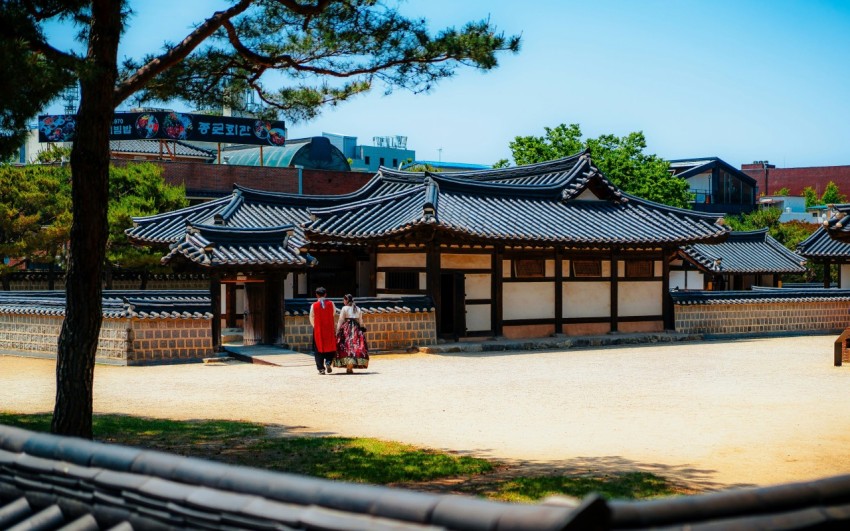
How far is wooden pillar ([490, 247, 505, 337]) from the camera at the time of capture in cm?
2594

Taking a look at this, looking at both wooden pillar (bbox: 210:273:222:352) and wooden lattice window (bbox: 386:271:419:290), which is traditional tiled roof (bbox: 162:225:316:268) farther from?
wooden lattice window (bbox: 386:271:419:290)

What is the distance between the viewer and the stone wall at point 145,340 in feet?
68.0

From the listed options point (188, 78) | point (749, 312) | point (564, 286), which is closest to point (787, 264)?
point (749, 312)

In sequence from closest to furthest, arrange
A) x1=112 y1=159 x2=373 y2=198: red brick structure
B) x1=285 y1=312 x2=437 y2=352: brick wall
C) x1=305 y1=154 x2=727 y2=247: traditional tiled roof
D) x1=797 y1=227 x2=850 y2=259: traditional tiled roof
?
1. x1=285 y1=312 x2=437 y2=352: brick wall
2. x1=305 y1=154 x2=727 y2=247: traditional tiled roof
3. x1=797 y1=227 x2=850 y2=259: traditional tiled roof
4. x1=112 y1=159 x2=373 y2=198: red brick structure

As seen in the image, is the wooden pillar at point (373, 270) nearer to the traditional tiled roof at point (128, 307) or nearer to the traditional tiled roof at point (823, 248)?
the traditional tiled roof at point (128, 307)

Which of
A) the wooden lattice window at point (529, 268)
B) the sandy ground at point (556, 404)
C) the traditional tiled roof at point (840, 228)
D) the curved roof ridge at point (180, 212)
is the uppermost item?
the curved roof ridge at point (180, 212)

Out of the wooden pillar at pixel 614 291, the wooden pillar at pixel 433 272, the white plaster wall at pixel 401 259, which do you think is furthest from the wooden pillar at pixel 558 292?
the white plaster wall at pixel 401 259

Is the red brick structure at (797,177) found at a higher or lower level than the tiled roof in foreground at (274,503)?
higher

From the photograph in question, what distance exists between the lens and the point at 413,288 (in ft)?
84.4

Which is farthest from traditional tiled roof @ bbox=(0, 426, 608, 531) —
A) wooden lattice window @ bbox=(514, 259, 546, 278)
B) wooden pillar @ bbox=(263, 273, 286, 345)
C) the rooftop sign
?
the rooftop sign

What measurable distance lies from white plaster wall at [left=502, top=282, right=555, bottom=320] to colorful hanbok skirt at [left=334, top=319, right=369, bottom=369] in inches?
307

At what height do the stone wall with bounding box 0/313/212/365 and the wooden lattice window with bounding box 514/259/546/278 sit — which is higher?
the wooden lattice window with bounding box 514/259/546/278

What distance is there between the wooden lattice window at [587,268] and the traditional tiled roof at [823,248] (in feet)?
37.8

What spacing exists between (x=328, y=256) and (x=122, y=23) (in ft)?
65.3
